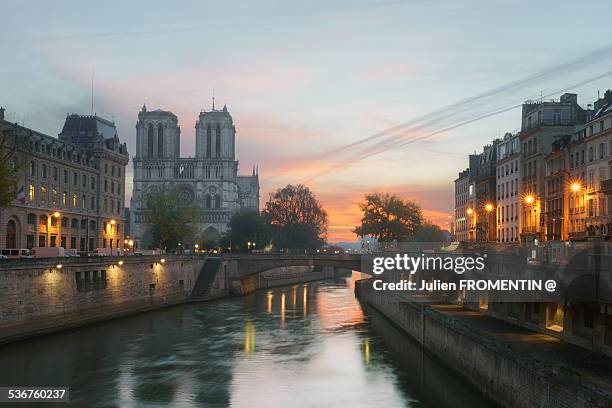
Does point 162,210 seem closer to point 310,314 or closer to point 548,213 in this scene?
point 310,314

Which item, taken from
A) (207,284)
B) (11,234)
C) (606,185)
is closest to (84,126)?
(11,234)

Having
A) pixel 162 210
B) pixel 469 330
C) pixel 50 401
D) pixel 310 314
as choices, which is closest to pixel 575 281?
pixel 469 330

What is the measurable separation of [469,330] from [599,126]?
27.6m

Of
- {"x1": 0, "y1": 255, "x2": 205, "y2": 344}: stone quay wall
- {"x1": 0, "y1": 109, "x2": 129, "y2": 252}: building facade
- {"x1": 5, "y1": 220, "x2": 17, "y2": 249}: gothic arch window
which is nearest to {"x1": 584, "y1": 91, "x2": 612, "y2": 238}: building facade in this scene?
{"x1": 0, "y1": 255, "x2": 205, "y2": 344}: stone quay wall

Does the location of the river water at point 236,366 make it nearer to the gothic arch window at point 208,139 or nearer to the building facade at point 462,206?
the building facade at point 462,206

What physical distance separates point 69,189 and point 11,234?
13.6 meters

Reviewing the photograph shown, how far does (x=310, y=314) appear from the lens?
237 ft

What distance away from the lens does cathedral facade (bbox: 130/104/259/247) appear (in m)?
182

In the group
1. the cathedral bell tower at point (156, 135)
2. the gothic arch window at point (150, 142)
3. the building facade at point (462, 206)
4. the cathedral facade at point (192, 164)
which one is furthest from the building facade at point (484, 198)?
the gothic arch window at point (150, 142)

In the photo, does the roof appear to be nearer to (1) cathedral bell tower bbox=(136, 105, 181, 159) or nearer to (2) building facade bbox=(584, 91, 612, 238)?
(2) building facade bbox=(584, 91, 612, 238)

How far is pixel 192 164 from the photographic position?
605 ft

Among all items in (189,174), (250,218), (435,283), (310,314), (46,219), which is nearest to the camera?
(435,283)

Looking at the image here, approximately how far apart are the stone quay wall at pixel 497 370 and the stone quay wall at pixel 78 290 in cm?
2679

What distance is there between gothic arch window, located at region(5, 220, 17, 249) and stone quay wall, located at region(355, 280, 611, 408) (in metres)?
47.9
